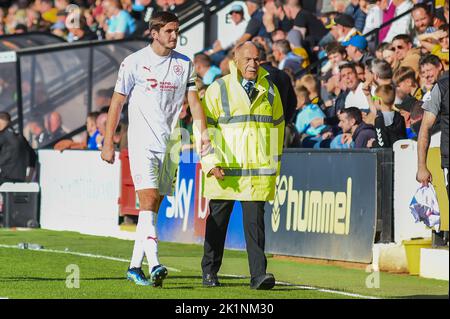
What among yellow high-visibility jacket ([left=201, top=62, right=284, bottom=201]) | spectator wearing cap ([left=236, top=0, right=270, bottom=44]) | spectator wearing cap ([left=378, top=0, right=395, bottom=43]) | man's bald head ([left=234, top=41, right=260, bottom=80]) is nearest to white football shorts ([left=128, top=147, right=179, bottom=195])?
yellow high-visibility jacket ([left=201, top=62, right=284, bottom=201])

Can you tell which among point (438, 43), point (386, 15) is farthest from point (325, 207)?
point (386, 15)

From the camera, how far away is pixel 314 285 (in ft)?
40.2

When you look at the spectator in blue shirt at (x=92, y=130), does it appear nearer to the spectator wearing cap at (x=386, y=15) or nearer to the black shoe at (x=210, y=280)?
the spectator wearing cap at (x=386, y=15)

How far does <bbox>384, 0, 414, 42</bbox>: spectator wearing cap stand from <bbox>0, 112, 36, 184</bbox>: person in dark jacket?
6.17m

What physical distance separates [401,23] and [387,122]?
479 cm

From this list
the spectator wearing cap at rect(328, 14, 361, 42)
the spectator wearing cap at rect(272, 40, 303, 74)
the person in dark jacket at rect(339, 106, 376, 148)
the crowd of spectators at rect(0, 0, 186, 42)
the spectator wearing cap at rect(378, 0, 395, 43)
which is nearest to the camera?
the person in dark jacket at rect(339, 106, 376, 148)

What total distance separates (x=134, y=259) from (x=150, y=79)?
5.22 feet

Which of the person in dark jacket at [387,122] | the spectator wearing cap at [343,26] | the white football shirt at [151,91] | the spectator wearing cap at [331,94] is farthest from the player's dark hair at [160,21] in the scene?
the spectator wearing cap at [343,26]

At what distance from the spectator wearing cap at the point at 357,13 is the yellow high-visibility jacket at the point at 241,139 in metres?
9.68

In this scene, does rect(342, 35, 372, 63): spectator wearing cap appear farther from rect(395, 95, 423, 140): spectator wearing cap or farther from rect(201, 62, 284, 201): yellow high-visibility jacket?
rect(201, 62, 284, 201): yellow high-visibility jacket

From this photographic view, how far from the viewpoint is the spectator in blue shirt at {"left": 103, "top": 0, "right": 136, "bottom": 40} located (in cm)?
2588

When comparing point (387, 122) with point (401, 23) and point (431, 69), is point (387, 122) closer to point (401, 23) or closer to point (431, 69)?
point (431, 69)

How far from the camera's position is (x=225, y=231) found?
11.5m
